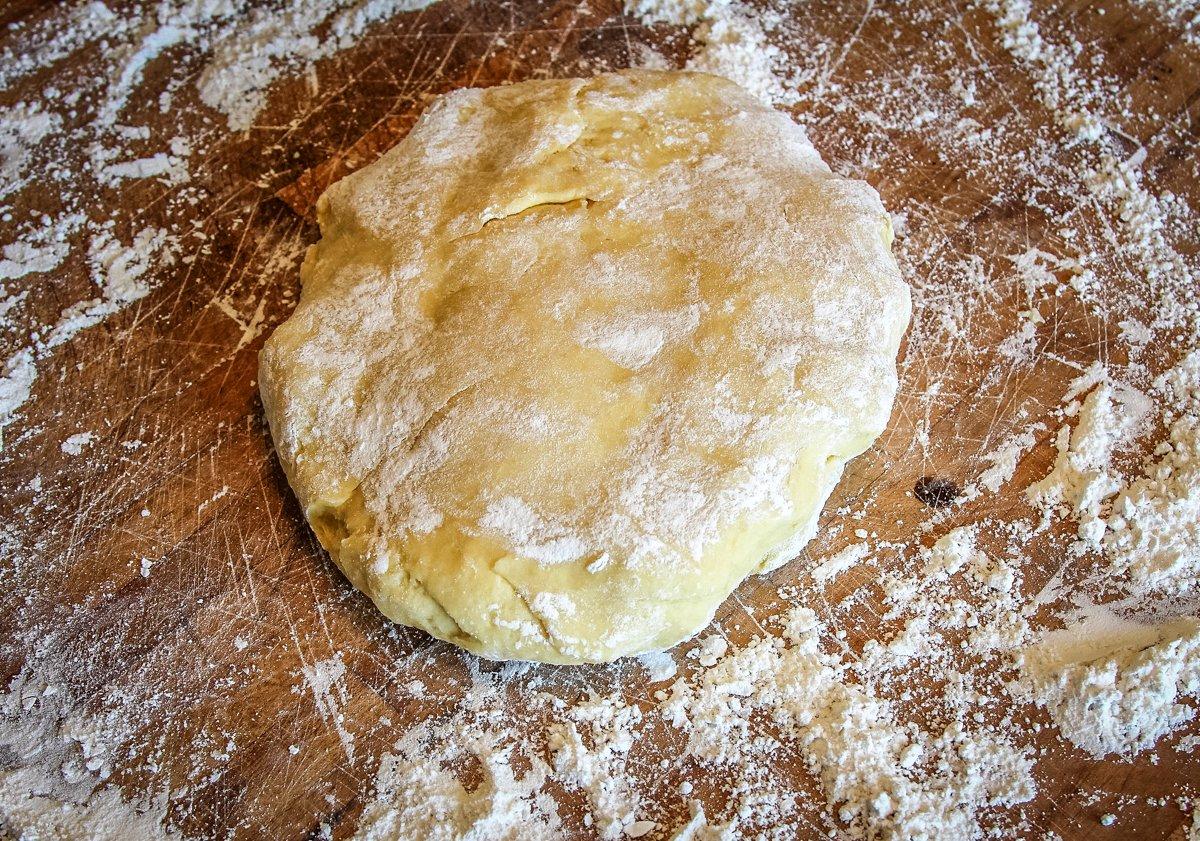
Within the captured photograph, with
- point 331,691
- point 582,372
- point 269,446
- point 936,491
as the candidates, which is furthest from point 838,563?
point 269,446

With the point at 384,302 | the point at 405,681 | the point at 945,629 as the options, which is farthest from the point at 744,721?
the point at 384,302

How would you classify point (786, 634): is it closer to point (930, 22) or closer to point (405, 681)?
point (405, 681)

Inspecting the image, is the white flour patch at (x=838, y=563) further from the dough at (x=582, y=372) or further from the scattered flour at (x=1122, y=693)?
the scattered flour at (x=1122, y=693)

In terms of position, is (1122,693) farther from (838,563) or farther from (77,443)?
(77,443)

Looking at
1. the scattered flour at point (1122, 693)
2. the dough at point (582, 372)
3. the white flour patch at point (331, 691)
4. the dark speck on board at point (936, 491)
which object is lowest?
the scattered flour at point (1122, 693)

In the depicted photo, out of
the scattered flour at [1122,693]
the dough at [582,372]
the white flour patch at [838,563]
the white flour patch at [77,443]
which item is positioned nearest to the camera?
the dough at [582,372]

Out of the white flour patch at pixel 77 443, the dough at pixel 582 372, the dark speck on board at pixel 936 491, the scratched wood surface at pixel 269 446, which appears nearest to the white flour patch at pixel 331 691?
the scratched wood surface at pixel 269 446
